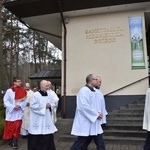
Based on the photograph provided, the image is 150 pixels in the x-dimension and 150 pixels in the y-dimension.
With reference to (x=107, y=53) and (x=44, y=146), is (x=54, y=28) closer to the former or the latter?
(x=107, y=53)

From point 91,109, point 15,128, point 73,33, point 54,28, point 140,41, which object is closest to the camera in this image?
point 91,109

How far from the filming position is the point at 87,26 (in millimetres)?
9562

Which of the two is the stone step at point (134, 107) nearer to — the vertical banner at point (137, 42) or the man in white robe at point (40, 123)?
the vertical banner at point (137, 42)

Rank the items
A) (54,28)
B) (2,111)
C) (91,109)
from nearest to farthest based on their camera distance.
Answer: (91,109) → (2,111) → (54,28)

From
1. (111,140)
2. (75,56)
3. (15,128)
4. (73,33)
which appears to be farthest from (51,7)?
(111,140)

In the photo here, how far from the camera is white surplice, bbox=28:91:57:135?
532 centimetres

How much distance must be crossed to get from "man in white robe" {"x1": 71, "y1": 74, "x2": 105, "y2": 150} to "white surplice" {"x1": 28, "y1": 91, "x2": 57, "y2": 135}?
666 millimetres

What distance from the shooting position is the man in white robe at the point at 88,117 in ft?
16.6

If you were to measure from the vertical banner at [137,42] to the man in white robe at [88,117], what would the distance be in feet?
13.6

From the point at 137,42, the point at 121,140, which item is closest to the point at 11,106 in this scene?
the point at 121,140

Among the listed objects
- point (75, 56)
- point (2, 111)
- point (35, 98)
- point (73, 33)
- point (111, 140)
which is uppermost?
point (73, 33)

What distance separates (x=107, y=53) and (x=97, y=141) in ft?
15.3

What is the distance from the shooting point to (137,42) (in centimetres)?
898

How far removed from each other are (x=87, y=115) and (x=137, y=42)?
4933 millimetres
